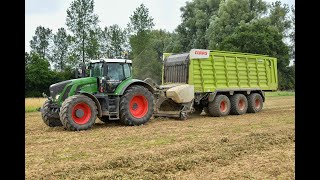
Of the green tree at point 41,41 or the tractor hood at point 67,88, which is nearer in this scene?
the tractor hood at point 67,88

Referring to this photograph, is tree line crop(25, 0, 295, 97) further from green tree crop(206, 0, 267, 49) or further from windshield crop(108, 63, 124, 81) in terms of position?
windshield crop(108, 63, 124, 81)

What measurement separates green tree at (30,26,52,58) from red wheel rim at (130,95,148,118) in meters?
43.8

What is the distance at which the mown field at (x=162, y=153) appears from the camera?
5.62 metres

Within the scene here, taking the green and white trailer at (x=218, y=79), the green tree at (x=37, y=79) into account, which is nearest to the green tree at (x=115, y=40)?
the green tree at (x=37, y=79)

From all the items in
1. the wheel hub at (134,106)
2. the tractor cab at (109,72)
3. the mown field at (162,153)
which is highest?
the tractor cab at (109,72)

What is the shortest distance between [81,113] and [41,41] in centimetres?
4635

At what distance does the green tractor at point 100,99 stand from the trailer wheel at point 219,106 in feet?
11.5

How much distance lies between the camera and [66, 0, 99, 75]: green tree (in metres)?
37.1

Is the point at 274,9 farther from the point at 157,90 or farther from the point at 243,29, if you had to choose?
the point at 157,90

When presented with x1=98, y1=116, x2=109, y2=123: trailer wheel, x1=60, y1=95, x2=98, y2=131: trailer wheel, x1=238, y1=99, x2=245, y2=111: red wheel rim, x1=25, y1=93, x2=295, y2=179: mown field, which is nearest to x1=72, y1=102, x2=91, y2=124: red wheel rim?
x1=60, y1=95, x2=98, y2=131: trailer wheel

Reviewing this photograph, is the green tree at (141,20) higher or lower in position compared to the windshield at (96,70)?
higher

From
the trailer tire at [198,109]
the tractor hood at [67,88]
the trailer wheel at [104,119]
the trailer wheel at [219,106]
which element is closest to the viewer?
the tractor hood at [67,88]

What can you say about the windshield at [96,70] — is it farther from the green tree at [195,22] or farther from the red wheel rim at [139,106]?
the green tree at [195,22]
